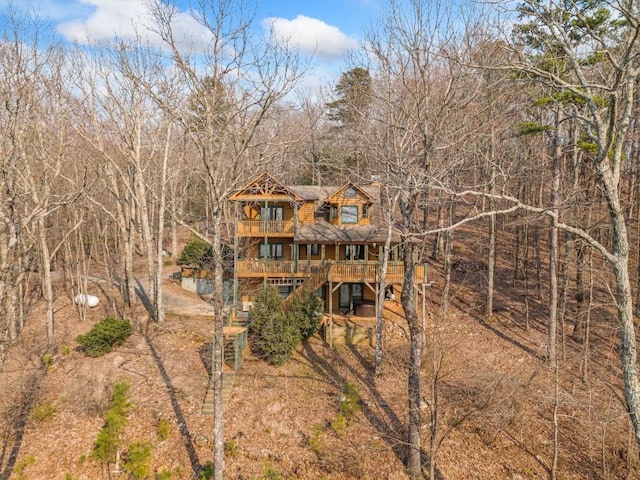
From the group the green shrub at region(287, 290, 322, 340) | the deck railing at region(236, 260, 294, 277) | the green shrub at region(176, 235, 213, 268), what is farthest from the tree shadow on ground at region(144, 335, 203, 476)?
the green shrub at region(176, 235, 213, 268)

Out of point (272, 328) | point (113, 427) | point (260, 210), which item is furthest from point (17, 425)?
point (260, 210)

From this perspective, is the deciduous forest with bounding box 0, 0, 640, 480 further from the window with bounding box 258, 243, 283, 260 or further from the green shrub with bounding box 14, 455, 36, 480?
the window with bounding box 258, 243, 283, 260

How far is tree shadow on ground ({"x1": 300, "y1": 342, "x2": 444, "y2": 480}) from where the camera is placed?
42.0 ft

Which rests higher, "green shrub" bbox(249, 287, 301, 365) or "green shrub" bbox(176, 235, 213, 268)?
"green shrub" bbox(176, 235, 213, 268)

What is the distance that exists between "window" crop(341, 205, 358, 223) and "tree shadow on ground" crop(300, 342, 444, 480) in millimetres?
8149

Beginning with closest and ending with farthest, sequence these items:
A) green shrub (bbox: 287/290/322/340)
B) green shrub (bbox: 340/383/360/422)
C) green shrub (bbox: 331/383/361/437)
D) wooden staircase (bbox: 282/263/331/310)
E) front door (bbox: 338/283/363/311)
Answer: green shrub (bbox: 331/383/361/437) → green shrub (bbox: 340/383/360/422) → green shrub (bbox: 287/290/322/340) → wooden staircase (bbox: 282/263/331/310) → front door (bbox: 338/283/363/311)

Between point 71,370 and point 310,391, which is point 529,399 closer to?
point 310,391

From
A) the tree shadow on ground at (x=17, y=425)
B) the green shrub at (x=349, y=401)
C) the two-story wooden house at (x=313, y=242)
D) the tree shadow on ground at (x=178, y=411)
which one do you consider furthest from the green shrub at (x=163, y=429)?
the two-story wooden house at (x=313, y=242)

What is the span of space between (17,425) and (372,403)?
12239mm

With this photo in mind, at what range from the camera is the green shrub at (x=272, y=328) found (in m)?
17.4

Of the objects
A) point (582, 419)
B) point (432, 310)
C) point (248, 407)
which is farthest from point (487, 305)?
point (248, 407)

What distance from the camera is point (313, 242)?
22953 millimetres

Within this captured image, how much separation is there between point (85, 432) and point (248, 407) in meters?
5.23

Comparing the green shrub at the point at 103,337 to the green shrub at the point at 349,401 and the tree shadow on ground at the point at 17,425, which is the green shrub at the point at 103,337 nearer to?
the tree shadow on ground at the point at 17,425
